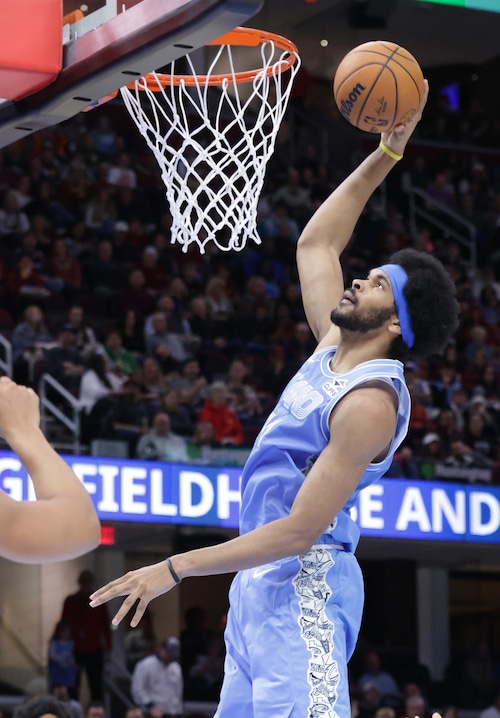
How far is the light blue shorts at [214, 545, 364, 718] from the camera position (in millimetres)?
3314

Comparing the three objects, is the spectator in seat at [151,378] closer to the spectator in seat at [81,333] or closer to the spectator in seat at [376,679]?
the spectator in seat at [81,333]

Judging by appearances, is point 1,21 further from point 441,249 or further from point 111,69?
point 441,249

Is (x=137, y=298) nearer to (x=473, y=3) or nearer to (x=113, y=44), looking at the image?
(x=473, y=3)

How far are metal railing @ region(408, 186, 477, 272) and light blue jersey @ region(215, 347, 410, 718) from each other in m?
13.0

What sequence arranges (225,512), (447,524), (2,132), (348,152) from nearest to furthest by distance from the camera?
(2,132) < (225,512) < (447,524) < (348,152)

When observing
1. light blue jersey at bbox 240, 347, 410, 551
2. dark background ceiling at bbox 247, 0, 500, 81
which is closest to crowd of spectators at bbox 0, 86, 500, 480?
dark background ceiling at bbox 247, 0, 500, 81

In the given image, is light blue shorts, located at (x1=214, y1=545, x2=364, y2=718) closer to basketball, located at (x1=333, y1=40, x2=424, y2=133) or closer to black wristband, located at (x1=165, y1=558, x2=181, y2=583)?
black wristband, located at (x1=165, y1=558, x2=181, y2=583)

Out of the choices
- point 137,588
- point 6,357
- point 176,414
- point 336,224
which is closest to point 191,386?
point 176,414

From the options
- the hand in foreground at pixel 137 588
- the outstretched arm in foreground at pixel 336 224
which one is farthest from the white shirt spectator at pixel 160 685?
the hand in foreground at pixel 137 588

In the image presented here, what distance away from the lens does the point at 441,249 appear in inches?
630

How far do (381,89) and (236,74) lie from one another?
152 cm

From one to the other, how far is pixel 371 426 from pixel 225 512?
710cm

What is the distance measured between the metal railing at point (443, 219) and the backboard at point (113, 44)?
12.4 meters

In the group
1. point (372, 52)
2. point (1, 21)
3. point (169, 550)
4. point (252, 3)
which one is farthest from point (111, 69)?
point (169, 550)
